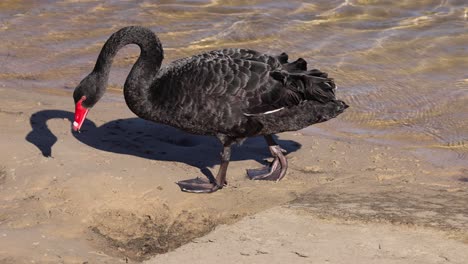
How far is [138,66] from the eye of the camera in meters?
6.87

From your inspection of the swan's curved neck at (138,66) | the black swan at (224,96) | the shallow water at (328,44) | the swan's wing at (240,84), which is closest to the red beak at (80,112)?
the black swan at (224,96)

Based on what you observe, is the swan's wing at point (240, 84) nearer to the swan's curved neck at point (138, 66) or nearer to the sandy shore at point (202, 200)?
the swan's curved neck at point (138, 66)

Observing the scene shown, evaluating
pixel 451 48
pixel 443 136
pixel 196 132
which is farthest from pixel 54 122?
pixel 451 48

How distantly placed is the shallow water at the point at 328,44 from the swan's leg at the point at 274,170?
4.58 feet

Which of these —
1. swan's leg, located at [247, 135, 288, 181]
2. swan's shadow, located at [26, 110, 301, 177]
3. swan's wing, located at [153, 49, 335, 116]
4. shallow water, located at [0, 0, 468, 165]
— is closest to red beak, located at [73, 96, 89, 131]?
swan's shadow, located at [26, 110, 301, 177]

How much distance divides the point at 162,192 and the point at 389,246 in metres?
1.86

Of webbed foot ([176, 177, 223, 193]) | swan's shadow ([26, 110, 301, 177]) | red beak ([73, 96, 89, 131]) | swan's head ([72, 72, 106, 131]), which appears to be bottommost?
swan's shadow ([26, 110, 301, 177])

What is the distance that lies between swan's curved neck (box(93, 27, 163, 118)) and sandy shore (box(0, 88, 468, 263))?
0.47m

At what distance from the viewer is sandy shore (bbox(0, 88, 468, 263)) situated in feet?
16.9

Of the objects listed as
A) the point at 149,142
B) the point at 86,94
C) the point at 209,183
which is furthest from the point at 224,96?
the point at 149,142

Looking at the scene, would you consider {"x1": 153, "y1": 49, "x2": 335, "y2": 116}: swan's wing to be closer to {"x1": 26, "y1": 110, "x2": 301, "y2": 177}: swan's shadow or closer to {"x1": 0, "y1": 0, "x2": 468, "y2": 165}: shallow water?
{"x1": 26, "y1": 110, "x2": 301, "y2": 177}: swan's shadow

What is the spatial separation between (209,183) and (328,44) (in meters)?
4.42

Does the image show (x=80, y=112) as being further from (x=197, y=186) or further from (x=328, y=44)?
(x=328, y=44)

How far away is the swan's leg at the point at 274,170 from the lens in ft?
22.1
